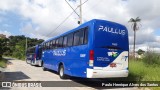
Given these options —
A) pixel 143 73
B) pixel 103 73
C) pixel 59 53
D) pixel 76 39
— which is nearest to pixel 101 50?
pixel 103 73

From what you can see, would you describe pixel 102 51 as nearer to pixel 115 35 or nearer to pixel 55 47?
pixel 115 35

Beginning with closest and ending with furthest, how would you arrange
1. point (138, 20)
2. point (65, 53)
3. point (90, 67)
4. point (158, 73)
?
point (90, 67), point (158, 73), point (65, 53), point (138, 20)

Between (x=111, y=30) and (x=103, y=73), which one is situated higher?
(x=111, y=30)

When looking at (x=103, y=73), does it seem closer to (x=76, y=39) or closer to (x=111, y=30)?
(x=111, y=30)

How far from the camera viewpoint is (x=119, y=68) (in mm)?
12781

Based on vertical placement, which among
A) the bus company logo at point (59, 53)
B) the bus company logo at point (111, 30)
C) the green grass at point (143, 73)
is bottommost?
the green grass at point (143, 73)

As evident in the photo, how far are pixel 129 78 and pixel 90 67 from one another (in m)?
3.21

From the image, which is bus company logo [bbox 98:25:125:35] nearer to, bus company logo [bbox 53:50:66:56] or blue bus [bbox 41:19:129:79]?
blue bus [bbox 41:19:129:79]

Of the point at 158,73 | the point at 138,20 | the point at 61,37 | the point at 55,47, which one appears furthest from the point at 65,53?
the point at 138,20

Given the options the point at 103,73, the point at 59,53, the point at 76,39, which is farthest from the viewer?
the point at 59,53

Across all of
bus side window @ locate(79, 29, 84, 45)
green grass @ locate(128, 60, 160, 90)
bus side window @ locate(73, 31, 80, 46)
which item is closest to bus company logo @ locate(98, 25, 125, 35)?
bus side window @ locate(79, 29, 84, 45)

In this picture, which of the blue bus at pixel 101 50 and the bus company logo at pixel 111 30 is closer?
the blue bus at pixel 101 50

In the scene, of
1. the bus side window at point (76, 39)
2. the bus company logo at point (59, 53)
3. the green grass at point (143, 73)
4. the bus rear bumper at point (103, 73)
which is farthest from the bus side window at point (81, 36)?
the green grass at point (143, 73)

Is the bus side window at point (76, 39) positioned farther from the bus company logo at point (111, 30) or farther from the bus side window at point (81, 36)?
the bus company logo at point (111, 30)
